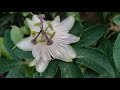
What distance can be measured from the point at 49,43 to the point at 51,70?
0.44 ft

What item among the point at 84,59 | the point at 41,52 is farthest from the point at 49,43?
the point at 84,59

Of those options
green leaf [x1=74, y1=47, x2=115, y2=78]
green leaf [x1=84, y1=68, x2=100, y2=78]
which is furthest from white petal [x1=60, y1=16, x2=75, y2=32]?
green leaf [x1=84, y1=68, x2=100, y2=78]

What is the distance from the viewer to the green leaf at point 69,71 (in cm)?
143

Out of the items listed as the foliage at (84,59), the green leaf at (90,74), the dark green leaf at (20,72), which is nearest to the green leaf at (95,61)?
the foliage at (84,59)

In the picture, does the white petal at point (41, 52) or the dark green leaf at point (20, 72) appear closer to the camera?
the white petal at point (41, 52)

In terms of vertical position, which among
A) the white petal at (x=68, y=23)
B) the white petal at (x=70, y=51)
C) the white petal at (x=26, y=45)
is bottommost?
the white petal at (x=70, y=51)

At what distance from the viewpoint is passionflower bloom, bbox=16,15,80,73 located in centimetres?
137

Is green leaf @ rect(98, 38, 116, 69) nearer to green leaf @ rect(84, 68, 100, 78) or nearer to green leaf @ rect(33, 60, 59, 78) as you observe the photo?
green leaf @ rect(84, 68, 100, 78)

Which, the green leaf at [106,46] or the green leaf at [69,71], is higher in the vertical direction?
the green leaf at [106,46]

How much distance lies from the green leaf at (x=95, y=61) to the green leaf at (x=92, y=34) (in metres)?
0.05

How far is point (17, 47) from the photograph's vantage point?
153 centimetres

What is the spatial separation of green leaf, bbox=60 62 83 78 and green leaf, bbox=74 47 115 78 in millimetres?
31

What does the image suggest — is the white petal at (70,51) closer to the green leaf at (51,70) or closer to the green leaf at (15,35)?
the green leaf at (51,70)
